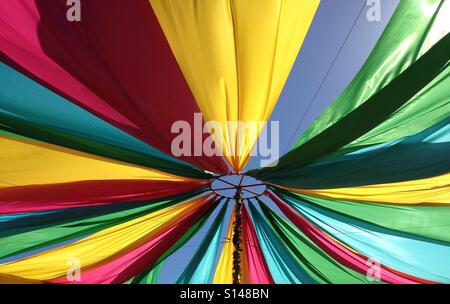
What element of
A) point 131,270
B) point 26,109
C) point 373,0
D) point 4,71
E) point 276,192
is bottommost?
point 131,270

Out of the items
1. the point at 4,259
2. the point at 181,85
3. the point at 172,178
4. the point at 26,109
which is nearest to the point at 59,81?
the point at 26,109

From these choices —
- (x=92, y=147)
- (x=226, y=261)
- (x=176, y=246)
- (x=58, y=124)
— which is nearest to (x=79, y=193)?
(x=92, y=147)

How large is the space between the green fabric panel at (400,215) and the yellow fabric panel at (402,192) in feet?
0.26

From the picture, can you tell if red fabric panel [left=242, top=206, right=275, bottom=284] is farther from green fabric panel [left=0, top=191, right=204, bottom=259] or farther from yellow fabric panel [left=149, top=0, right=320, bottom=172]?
yellow fabric panel [left=149, top=0, right=320, bottom=172]

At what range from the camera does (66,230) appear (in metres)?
3.30

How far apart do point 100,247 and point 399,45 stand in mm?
2723

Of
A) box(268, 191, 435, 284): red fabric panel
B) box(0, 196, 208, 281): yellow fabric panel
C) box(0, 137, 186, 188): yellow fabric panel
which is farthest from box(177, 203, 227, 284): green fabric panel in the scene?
box(0, 137, 186, 188): yellow fabric panel

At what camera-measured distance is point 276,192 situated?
3.33 meters

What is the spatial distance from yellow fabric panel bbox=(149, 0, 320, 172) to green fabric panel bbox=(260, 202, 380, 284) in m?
1.35

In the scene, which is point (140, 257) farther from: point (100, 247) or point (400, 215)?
point (400, 215)

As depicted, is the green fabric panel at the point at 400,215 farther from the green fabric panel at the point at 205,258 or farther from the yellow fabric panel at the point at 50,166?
the yellow fabric panel at the point at 50,166
